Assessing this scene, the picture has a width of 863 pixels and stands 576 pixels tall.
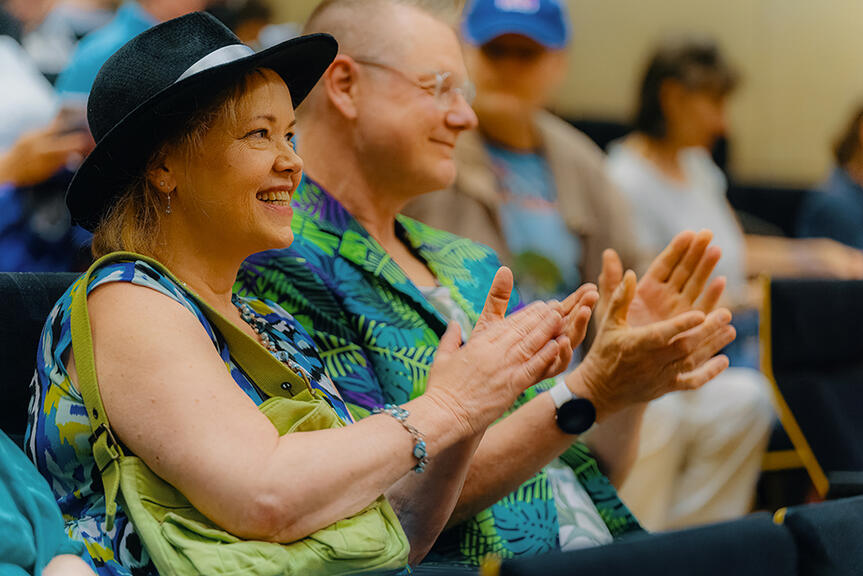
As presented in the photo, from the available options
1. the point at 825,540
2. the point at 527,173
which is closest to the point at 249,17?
the point at 527,173

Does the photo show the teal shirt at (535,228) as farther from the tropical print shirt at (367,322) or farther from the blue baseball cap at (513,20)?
the tropical print shirt at (367,322)

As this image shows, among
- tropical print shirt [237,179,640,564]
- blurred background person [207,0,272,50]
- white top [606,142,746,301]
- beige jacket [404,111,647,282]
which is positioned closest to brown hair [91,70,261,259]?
tropical print shirt [237,179,640,564]

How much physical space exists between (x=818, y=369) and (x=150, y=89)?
6.49 ft

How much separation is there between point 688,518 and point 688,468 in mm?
150

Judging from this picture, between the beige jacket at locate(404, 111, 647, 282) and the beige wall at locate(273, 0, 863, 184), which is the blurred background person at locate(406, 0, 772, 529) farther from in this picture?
the beige wall at locate(273, 0, 863, 184)

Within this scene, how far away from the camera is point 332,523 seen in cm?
129

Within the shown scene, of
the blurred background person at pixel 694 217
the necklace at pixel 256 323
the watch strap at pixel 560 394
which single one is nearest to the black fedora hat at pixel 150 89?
the necklace at pixel 256 323

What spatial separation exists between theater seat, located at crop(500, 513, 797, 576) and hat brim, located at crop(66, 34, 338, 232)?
71 cm

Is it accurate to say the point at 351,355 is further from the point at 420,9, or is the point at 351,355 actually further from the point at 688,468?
the point at 688,468

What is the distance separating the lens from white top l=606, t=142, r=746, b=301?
3572mm

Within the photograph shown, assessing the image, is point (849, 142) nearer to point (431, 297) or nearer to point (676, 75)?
point (676, 75)

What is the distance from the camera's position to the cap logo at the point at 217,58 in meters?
1.39

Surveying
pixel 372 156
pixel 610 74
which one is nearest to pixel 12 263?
pixel 372 156

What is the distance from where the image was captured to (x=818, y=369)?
9.00 ft
